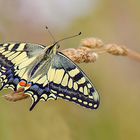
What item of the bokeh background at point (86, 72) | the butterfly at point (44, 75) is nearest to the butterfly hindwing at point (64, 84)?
the butterfly at point (44, 75)

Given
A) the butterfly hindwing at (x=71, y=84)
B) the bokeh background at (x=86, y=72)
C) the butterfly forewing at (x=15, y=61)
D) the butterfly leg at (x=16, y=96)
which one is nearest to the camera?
the butterfly leg at (x=16, y=96)

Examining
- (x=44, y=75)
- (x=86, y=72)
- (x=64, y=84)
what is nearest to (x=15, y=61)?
(x=44, y=75)

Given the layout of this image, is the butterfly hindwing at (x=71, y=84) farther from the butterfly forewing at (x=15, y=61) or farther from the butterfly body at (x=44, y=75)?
the butterfly forewing at (x=15, y=61)

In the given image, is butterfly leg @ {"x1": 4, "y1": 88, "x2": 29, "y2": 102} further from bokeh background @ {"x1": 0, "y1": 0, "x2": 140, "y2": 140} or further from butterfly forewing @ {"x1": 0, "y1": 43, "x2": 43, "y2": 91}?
bokeh background @ {"x1": 0, "y1": 0, "x2": 140, "y2": 140}

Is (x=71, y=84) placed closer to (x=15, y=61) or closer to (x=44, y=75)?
(x=44, y=75)
